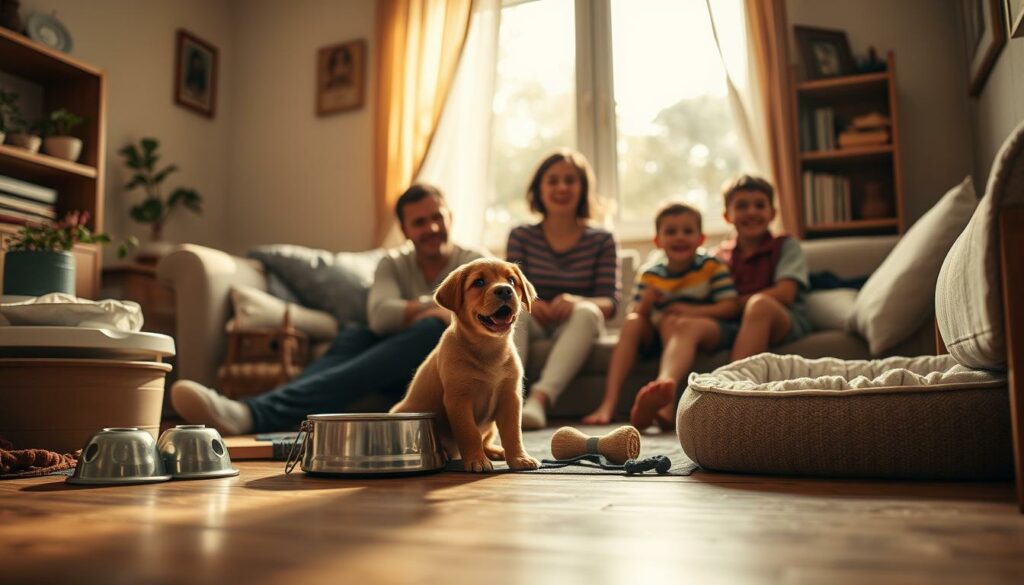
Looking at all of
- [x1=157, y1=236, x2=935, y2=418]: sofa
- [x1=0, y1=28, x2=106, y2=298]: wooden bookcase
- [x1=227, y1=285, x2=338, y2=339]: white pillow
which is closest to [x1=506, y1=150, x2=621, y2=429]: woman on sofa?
[x1=157, y1=236, x2=935, y2=418]: sofa

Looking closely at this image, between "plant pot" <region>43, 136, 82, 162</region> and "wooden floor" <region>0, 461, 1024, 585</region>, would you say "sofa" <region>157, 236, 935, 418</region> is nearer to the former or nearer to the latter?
"plant pot" <region>43, 136, 82, 162</region>

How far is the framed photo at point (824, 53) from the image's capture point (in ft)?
11.9

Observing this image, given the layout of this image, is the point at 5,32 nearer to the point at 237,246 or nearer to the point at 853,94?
the point at 237,246

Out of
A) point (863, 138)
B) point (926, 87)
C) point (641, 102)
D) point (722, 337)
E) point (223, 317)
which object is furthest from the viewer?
point (641, 102)

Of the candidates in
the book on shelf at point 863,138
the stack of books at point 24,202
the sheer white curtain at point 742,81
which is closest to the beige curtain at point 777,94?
the sheer white curtain at point 742,81

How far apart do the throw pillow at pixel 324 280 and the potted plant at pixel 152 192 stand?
3.37ft

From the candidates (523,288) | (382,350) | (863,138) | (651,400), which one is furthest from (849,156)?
(523,288)

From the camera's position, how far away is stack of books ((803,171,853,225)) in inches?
141

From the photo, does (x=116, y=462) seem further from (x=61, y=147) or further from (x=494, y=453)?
(x=61, y=147)

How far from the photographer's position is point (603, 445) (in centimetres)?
153

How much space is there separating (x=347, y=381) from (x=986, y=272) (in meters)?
1.84

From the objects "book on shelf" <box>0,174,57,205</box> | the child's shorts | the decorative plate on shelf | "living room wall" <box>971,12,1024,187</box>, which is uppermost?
the decorative plate on shelf

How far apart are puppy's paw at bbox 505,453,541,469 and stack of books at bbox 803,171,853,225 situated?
8.39 feet

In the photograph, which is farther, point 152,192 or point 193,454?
point 152,192
